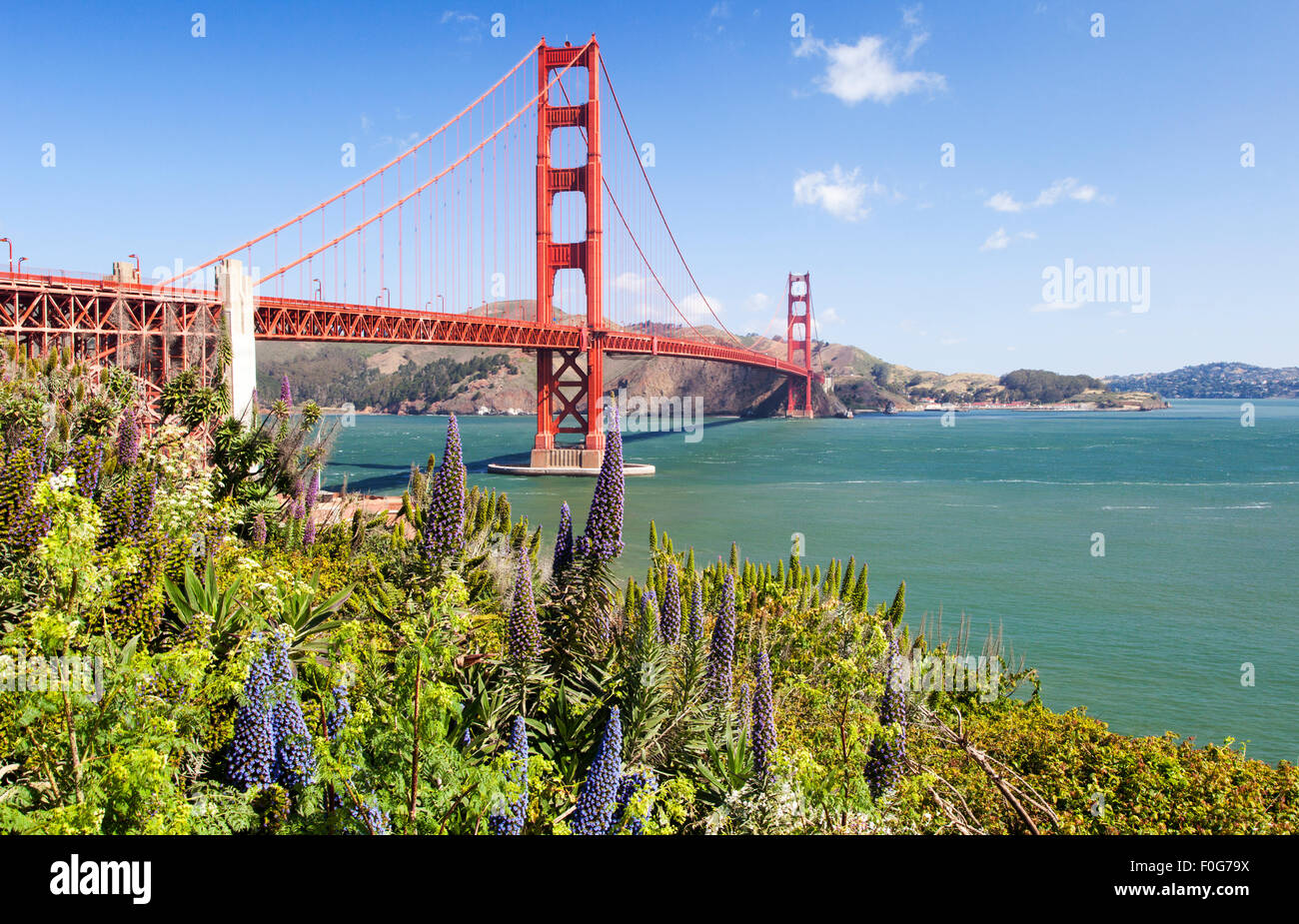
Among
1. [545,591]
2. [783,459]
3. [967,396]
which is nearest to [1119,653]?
[545,591]

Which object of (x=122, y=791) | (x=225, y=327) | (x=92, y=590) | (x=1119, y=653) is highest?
(x=225, y=327)

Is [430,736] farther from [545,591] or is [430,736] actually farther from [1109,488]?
[1109,488]

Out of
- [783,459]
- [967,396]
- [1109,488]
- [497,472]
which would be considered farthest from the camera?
[967,396]

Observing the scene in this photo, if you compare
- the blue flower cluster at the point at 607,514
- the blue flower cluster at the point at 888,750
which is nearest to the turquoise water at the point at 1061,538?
the blue flower cluster at the point at 888,750

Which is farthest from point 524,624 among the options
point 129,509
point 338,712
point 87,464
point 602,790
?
point 87,464

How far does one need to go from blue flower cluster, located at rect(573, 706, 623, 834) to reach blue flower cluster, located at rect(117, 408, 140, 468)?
645cm

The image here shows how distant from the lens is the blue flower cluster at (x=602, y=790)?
11.0 ft

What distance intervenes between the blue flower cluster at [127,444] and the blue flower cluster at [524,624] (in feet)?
15.9

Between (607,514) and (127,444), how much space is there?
550cm

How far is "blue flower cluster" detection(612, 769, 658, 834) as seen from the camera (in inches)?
140

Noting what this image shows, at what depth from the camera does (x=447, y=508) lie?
5473 millimetres

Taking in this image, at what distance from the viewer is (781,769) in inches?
169

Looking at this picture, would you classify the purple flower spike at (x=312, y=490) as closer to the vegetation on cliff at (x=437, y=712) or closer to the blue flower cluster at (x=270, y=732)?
the vegetation on cliff at (x=437, y=712)
